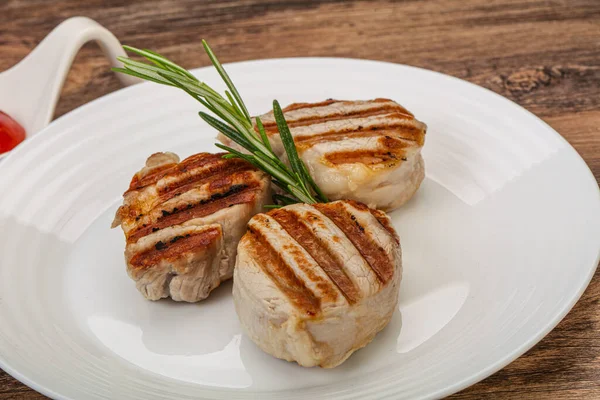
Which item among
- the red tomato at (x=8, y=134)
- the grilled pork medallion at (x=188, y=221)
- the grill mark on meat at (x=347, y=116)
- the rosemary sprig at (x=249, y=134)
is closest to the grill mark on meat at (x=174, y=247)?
the grilled pork medallion at (x=188, y=221)

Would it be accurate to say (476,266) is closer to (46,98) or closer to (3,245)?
(3,245)

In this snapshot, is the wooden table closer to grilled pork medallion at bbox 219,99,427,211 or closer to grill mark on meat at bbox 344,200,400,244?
grilled pork medallion at bbox 219,99,427,211

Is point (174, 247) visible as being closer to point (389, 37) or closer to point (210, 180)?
point (210, 180)

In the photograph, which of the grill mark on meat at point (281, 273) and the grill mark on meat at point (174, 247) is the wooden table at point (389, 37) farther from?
the grill mark on meat at point (174, 247)

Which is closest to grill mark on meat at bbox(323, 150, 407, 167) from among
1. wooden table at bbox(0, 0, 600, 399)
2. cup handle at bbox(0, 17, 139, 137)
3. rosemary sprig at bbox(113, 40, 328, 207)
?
rosemary sprig at bbox(113, 40, 328, 207)

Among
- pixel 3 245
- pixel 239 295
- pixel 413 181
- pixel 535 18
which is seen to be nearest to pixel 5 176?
pixel 3 245

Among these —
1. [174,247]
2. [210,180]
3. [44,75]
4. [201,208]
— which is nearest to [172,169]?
Answer: [210,180]
